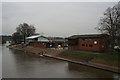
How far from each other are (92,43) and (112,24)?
600cm

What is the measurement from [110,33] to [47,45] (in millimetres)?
23206

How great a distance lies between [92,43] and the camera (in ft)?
109

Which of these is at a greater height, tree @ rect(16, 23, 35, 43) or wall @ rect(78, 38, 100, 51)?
tree @ rect(16, 23, 35, 43)

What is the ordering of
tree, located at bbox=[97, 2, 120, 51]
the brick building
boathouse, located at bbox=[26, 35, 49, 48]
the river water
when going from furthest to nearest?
the brick building < boathouse, located at bbox=[26, 35, 49, 48] < tree, located at bbox=[97, 2, 120, 51] < the river water

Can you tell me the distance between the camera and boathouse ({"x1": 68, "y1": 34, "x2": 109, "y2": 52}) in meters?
32.0

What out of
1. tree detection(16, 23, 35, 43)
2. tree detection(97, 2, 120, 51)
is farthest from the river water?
tree detection(16, 23, 35, 43)

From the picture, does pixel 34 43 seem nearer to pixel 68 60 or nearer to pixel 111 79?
pixel 68 60

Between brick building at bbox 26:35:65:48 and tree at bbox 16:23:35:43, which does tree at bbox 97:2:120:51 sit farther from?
tree at bbox 16:23:35:43

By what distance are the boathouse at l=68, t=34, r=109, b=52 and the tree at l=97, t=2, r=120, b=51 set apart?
1870 millimetres

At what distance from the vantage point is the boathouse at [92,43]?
32000mm

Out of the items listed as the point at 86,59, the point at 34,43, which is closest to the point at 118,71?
the point at 86,59

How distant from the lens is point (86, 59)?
26531mm

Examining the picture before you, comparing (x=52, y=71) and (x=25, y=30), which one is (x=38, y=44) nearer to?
(x=25, y=30)

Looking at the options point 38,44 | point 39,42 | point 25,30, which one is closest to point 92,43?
point 39,42
